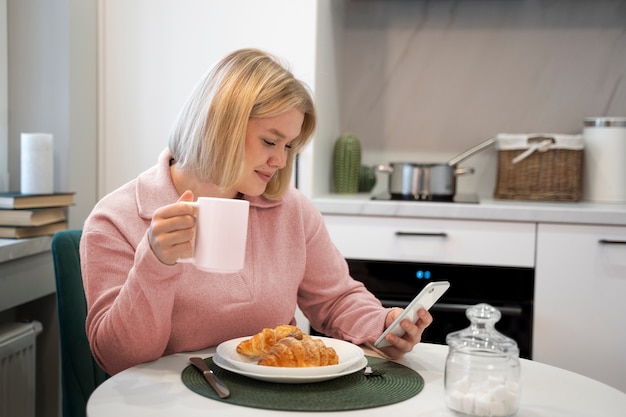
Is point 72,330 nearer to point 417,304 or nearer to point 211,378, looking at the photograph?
point 211,378

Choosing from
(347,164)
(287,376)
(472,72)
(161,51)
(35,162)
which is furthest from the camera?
(472,72)

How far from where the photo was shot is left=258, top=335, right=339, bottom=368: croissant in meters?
1.22

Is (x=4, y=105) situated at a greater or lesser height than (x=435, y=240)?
greater

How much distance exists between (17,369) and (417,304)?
1310 millimetres

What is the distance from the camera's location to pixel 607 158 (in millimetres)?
2834

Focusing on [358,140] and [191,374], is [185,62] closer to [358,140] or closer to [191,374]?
[358,140]

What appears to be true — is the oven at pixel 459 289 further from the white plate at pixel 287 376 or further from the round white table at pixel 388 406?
the white plate at pixel 287 376

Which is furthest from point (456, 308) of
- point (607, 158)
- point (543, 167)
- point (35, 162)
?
point (35, 162)

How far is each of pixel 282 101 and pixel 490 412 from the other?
Answer: 0.73m

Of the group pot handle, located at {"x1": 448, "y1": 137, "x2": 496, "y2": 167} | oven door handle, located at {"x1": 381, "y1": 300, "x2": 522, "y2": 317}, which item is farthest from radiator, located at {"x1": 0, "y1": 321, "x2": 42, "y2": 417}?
pot handle, located at {"x1": 448, "y1": 137, "x2": 496, "y2": 167}

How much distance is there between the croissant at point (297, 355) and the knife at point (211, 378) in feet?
0.24

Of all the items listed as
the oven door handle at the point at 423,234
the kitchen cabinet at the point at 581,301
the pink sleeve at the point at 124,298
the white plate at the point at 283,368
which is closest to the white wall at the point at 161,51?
the oven door handle at the point at 423,234

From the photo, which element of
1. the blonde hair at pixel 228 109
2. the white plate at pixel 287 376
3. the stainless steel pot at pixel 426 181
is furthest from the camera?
the stainless steel pot at pixel 426 181

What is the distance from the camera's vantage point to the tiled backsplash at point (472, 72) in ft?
10.1
